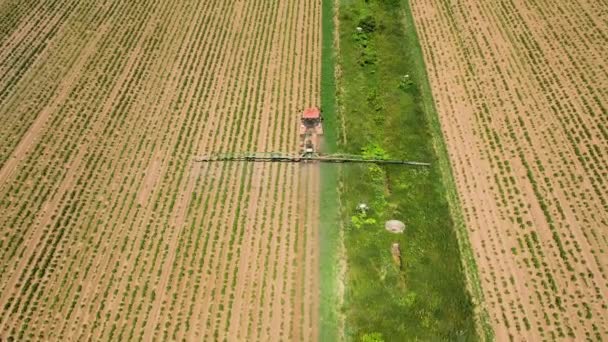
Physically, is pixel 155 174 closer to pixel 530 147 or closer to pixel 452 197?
pixel 452 197

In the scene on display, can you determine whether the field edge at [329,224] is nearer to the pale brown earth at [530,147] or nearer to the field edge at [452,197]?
the field edge at [452,197]

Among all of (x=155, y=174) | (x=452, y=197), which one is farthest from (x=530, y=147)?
(x=155, y=174)

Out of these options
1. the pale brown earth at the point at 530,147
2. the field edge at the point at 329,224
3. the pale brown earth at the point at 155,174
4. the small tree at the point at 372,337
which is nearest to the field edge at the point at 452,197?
the pale brown earth at the point at 530,147

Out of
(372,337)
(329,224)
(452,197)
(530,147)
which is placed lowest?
(372,337)

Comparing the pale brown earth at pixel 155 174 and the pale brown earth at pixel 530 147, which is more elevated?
the pale brown earth at pixel 530 147

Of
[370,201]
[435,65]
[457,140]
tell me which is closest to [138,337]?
[370,201]
